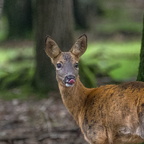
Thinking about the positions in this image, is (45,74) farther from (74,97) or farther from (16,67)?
(74,97)

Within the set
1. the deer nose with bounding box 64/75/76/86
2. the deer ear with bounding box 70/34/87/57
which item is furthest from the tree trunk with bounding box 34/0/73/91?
the deer nose with bounding box 64/75/76/86

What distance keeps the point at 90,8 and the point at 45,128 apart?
18.6 meters

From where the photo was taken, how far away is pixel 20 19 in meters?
24.7

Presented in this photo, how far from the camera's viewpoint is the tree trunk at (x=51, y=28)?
12250 mm

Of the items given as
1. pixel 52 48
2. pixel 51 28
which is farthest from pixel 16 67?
pixel 52 48

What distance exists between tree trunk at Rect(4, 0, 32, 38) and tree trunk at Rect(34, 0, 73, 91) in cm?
1151

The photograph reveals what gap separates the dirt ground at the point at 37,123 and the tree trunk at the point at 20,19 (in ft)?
38.2

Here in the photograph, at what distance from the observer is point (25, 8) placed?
2436 cm

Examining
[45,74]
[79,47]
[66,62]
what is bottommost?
[45,74]

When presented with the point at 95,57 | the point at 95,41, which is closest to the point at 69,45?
the point at 95,57

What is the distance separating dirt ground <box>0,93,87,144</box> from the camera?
10266 millimetres

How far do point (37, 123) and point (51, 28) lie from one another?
2.40m

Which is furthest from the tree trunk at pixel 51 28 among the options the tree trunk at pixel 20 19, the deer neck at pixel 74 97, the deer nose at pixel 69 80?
the tree trunk at pixel 20 19

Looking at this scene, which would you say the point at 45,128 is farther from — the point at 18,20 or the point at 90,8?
the point at 90,8
